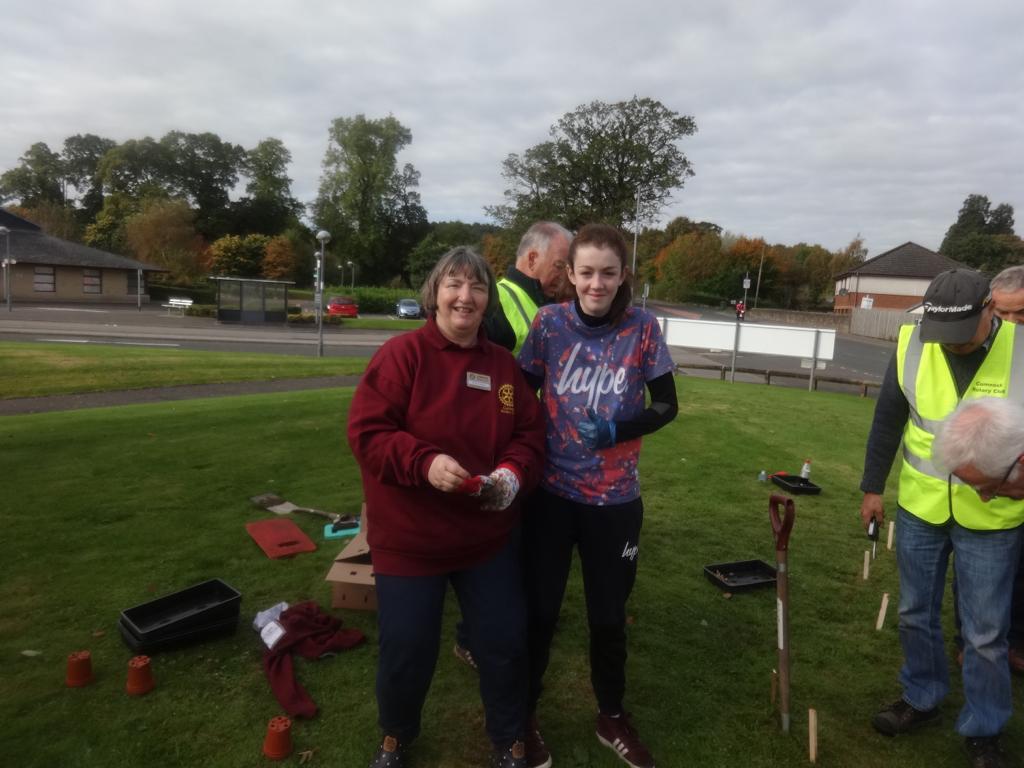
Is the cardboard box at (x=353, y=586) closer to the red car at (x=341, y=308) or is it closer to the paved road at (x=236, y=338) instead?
the paved road at (x=236, y=338)

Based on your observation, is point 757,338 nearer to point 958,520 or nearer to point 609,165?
point 958,520

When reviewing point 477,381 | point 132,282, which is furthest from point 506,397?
point 132,282

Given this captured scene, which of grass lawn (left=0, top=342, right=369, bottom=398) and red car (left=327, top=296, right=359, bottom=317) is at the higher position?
red car (left=327, top=296, right=359, bottom=317)

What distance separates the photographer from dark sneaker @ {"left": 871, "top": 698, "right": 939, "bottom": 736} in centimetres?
294

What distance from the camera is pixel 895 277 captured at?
56031 millimetres

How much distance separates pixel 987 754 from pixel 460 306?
2.86 m

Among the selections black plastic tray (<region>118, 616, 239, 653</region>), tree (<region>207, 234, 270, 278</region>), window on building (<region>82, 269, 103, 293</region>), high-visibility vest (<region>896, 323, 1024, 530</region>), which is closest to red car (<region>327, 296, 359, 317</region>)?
window on building (<region>82, 269, 103, 293</region>)

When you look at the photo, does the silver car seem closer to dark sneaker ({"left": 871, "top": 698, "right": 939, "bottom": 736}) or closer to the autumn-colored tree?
the autumn-colored tree

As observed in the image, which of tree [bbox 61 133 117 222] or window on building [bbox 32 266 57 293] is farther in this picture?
tree [bbox 61 133 117 222]

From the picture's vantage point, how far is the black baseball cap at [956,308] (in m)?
2.52

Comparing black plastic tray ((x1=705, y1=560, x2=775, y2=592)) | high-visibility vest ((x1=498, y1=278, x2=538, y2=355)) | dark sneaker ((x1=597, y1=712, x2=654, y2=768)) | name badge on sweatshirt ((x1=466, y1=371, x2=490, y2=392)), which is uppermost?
high-visibility vest ((x1=498, y1=278, x2=538, y2=355))

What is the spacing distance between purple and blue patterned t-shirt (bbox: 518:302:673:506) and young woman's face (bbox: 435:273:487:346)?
0.36 m

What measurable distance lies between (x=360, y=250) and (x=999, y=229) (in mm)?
82508

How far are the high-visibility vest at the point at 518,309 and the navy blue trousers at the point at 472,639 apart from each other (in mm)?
960
